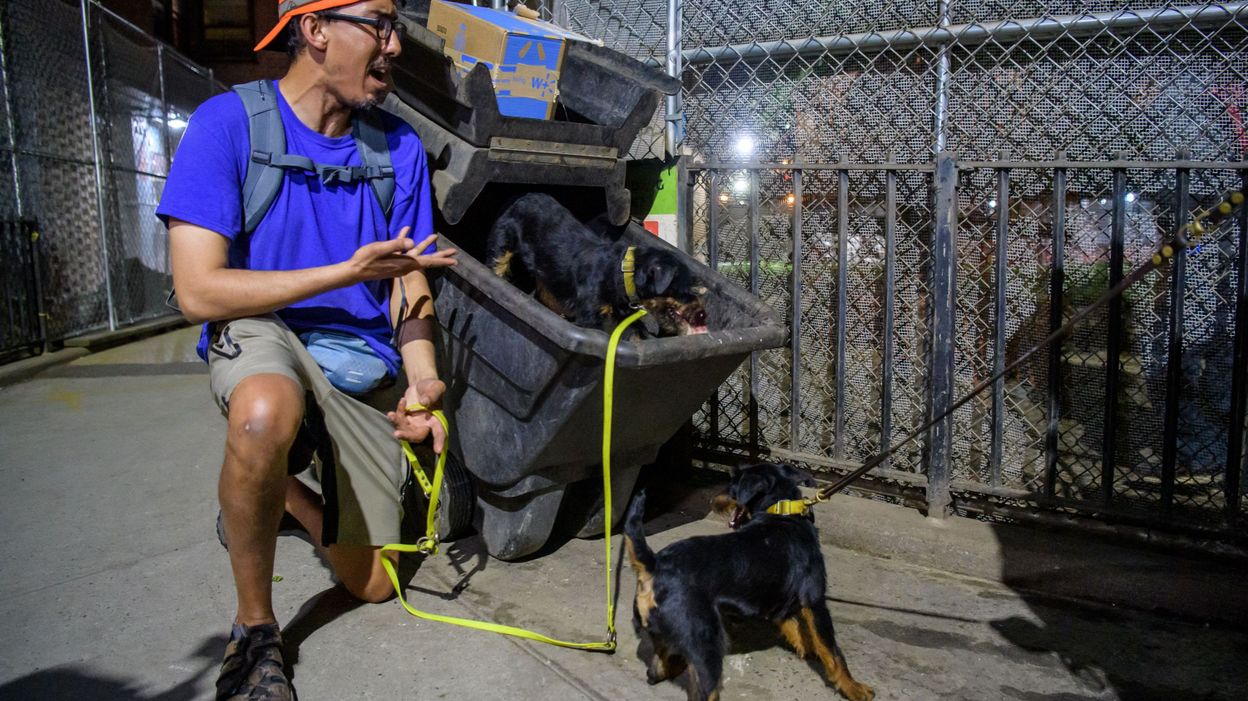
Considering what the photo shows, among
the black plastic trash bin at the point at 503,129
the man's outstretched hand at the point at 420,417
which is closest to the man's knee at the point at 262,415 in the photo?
the man's outstretched hand at the point at 420,417

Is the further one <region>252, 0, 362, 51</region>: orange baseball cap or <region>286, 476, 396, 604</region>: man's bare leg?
<region>286, 476, 396, 604</region>: man's bare leg

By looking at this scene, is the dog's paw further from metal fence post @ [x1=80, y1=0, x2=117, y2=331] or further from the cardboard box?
metal fence post @ [x1=80, y1=0, x2=117, y2=331]

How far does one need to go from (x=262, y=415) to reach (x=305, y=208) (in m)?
0.66

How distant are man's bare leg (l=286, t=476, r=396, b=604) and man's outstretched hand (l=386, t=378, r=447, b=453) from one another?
504mm

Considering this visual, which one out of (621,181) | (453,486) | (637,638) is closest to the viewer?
(637,638)

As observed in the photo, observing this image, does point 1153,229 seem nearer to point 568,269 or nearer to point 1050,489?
point 1050,489

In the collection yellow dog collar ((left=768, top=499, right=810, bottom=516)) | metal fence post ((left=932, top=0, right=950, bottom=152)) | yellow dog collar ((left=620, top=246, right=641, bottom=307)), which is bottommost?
yellow dog collar ((left=768, top=499, right=810, bottom=516))

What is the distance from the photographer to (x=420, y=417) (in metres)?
2.49

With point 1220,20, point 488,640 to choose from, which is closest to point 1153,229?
point 1220,20

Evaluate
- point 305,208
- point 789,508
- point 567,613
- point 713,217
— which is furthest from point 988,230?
point 305,208

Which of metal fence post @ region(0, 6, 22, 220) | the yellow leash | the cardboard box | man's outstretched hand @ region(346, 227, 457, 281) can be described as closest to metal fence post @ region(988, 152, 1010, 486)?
the yellow leash

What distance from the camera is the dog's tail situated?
2.32 metres

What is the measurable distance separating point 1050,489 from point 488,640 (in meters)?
2.22

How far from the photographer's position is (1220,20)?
3053 millimetres
